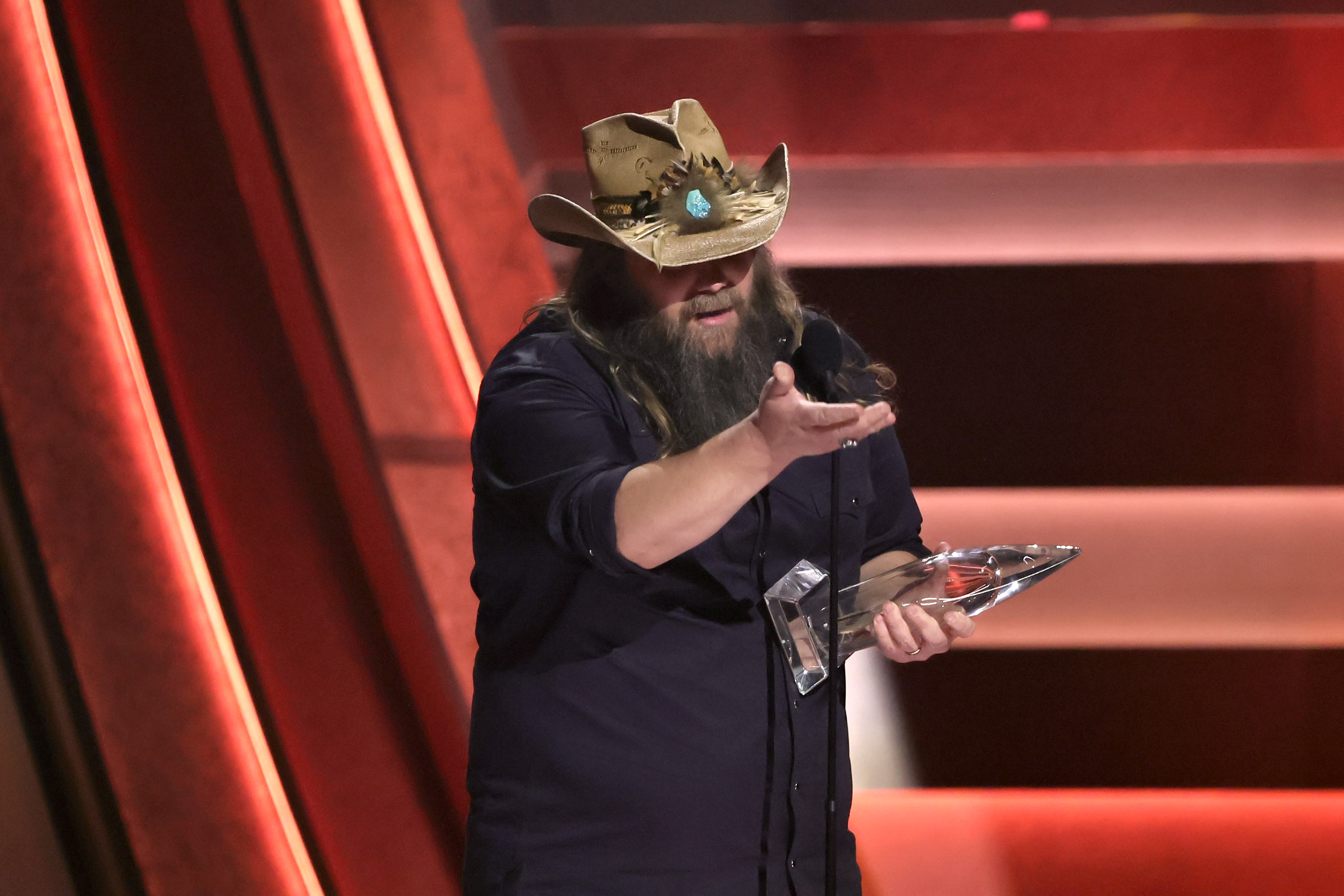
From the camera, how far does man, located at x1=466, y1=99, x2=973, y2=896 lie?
4.06ft

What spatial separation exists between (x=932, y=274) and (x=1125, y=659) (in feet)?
2.49

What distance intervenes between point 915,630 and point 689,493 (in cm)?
34

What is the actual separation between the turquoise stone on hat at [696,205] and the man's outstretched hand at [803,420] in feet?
1.34

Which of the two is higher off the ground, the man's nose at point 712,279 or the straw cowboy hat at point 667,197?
the straw cowboy hat at point 667,197

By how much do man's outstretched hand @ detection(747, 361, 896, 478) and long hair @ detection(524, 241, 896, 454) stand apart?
0.35m

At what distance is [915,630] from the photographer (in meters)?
1.22

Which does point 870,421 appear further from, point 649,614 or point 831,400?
point 649,614

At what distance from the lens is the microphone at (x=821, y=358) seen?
1.04m

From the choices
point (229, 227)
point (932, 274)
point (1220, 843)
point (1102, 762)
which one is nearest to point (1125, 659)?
point (1102, 762)

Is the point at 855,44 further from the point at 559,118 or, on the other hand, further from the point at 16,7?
the point at 16,7

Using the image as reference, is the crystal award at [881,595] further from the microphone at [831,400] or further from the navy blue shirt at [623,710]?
the microphone at [831,400]

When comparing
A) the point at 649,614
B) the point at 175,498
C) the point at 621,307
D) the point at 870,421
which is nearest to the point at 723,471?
the point at 870,421

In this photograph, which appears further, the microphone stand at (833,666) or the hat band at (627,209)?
the hat band at (627,209)

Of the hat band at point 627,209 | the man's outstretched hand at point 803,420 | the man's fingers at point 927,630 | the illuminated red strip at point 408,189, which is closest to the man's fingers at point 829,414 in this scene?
the man's outstretched hand at point 803,420
